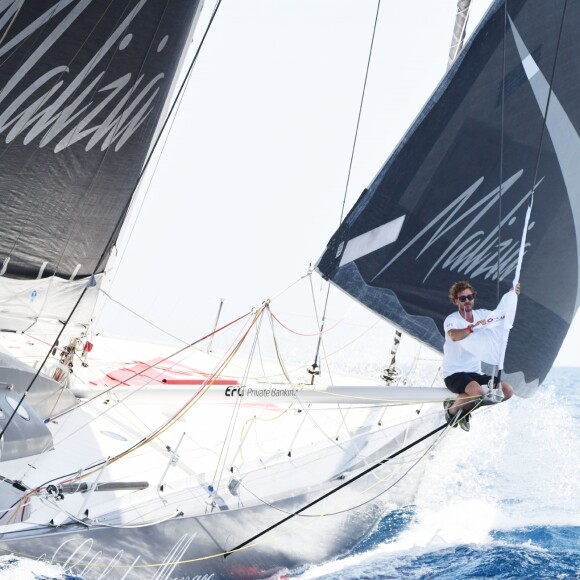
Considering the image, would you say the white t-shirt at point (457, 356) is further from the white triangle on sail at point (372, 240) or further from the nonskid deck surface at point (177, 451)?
the nonskid deck surface at point (177, 451)

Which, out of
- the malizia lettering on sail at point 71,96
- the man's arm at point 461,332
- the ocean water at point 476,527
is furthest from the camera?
the ocean water at point 476,527

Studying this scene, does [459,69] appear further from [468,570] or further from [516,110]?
[468,570]

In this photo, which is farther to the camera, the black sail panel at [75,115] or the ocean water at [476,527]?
the ocean water at [476,527]

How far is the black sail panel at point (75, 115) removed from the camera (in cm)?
379

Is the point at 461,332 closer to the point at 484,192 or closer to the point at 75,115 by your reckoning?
the point at 484,192

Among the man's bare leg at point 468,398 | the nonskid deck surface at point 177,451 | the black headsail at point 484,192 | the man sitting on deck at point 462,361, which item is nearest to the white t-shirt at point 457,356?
the man sitting on deck at point 462,361

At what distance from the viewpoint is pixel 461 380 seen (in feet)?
14.5

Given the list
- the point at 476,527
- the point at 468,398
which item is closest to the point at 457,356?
the point at 468,398

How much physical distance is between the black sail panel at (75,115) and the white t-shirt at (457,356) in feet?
7.23

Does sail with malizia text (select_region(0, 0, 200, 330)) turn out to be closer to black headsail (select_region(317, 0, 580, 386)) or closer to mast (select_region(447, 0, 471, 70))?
black headsail (select_region(317, 0, 580, 386))

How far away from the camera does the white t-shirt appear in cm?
447

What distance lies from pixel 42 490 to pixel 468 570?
9.50 ft

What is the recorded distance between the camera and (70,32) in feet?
12.7

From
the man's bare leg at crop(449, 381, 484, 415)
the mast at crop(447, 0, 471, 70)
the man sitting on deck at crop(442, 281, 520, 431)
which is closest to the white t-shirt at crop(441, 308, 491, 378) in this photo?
the man sitting on deck at crop(442, 281, 520, 431)
